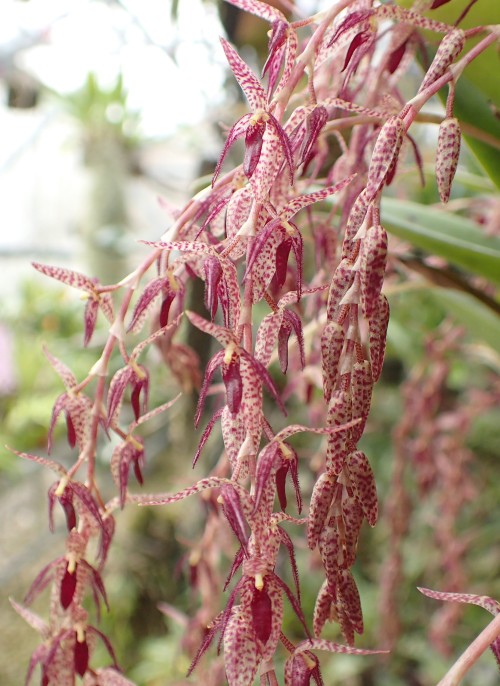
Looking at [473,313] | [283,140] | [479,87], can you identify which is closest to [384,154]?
[283,140]

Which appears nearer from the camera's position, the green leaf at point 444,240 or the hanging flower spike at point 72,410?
the hanging flower spike at point 72,410

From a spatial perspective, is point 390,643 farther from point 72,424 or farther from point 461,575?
point 72,424

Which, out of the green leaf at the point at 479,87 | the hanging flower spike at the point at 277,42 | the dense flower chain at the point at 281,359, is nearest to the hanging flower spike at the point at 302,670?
the dense flower chain at the point at 281,359

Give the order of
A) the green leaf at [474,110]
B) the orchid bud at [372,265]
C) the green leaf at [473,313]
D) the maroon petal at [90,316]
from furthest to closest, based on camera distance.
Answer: the green leaf at [473,313]
the green leaf at [474,110]
the maroon petal at [90,316]
the orchid bud at [372,265]

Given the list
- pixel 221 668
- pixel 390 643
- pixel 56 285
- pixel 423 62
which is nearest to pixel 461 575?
pixel 390 643

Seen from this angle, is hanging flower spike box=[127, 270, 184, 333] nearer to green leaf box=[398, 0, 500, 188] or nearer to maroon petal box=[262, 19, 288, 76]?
maroon petal box=[262, 19, 288, 76]

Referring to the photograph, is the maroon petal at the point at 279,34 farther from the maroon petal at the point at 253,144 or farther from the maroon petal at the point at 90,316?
the maroon petal at the point at 90,316

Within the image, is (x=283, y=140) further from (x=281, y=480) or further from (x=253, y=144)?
(x=281, y=480)
